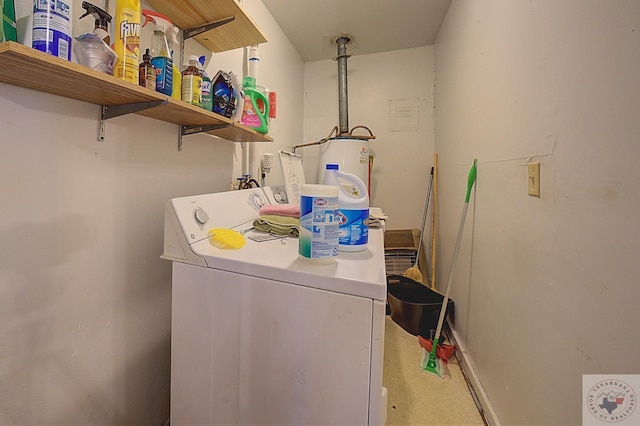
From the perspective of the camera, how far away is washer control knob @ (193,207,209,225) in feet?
2.86

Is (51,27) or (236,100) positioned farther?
(236,100)

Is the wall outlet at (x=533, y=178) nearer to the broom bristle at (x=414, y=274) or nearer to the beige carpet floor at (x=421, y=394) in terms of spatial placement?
the beige carpet floor at (x=421, y=394)

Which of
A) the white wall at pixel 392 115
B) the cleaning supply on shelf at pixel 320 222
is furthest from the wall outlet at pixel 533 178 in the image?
the white wall at pixel 392 115

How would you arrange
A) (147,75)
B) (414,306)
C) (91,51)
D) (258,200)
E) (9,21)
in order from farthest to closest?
(414,306) → (258,200) → (147,75) → (91,51) → (9,21)

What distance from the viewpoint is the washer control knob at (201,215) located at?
2.86 feet

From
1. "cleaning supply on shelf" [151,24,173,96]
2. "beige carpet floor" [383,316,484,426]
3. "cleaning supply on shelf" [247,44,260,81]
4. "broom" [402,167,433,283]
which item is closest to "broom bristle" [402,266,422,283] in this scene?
"broom" [402,167,433,283]

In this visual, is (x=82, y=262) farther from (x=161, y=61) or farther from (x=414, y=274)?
(x=414, y=274)

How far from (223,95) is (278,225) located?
1.98 feet

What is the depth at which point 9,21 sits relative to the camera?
0.55 m

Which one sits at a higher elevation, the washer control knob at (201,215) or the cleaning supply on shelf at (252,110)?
the cleaning supply on shelf at (252,110)

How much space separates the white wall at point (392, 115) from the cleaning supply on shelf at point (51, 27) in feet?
7.70

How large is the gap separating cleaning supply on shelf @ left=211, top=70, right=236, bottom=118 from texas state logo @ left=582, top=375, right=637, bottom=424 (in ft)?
4.79

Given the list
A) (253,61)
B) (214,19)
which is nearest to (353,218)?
(214,19)

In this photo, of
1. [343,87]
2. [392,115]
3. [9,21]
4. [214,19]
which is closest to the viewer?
[9,21]
